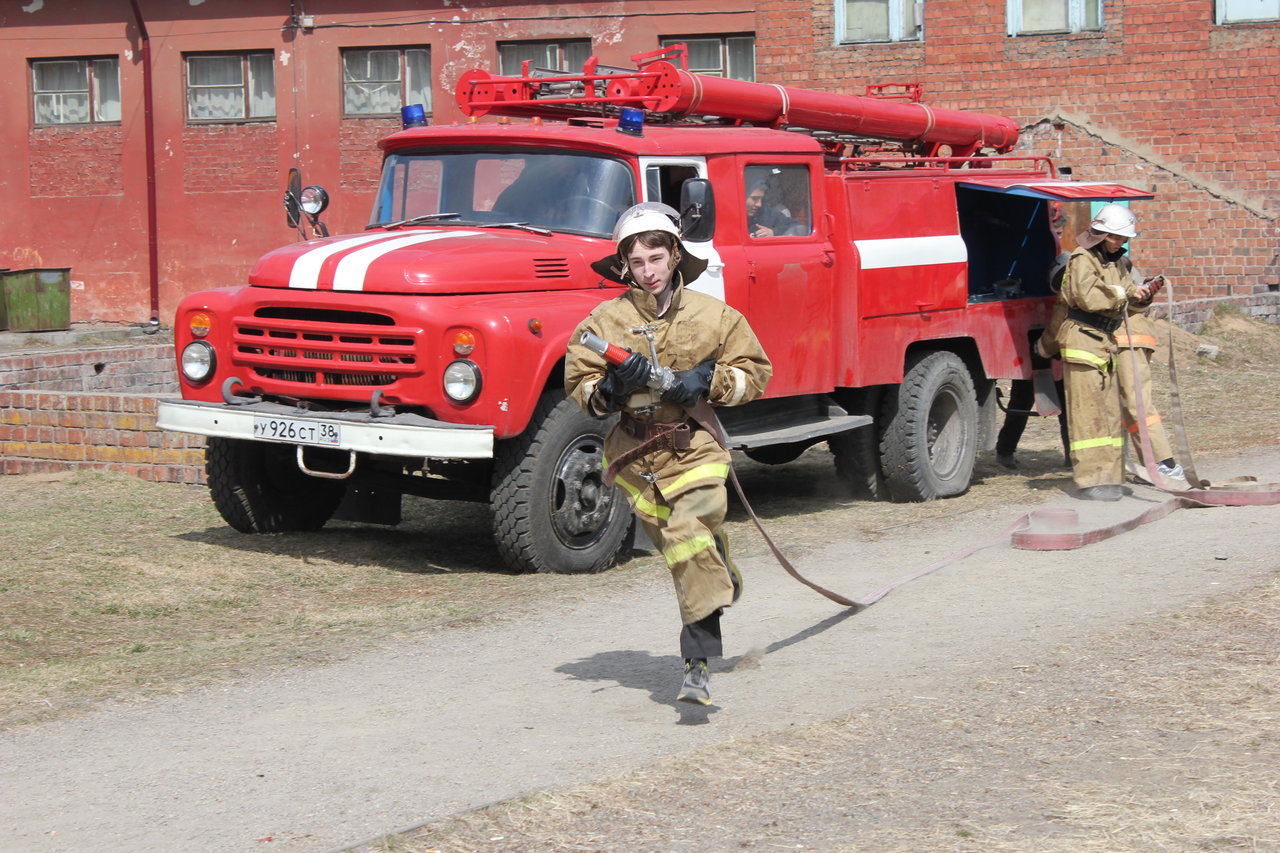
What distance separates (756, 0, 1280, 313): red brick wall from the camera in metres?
21.9

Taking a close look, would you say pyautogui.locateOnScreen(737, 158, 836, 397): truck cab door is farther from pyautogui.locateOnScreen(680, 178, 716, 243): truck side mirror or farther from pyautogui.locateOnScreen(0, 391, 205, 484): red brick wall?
pyautogui.locateOnScreen(0, 391, 205, 484): red brick wall

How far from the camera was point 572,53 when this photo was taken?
2514 cm

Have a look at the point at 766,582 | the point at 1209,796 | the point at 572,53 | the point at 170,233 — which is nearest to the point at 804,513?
the point at 766,582

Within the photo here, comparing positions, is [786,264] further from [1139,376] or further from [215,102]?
[215,102]

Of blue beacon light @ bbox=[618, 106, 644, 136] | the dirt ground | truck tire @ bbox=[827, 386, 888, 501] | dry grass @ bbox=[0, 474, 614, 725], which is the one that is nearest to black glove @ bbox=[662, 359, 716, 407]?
the dirt ground

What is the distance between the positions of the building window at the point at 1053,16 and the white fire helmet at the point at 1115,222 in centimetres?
1346

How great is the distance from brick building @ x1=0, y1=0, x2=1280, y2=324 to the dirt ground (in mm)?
14067

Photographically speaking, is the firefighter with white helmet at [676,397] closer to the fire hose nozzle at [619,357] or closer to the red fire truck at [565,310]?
the fire hose nozzle at [619,357]

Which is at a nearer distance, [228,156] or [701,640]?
[701,640]

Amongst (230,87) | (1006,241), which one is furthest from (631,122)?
(230,87)

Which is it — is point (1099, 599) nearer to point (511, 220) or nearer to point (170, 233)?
point (511, 220)

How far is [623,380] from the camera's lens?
204 inches

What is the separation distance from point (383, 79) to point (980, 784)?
22.2m

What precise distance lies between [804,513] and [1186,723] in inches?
194
